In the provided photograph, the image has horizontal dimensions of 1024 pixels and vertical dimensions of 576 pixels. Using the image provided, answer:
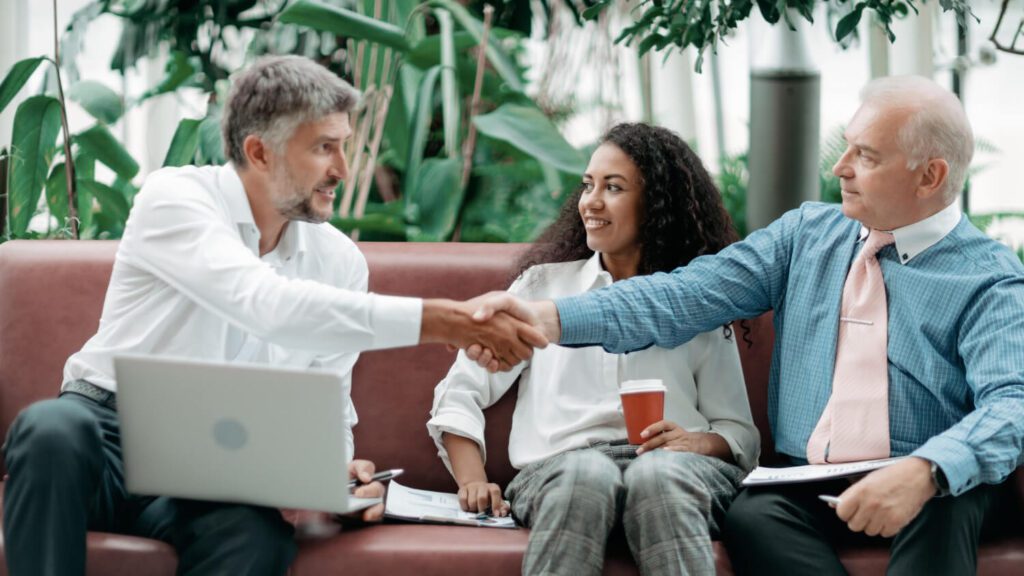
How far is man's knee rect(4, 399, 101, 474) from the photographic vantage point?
1.79m

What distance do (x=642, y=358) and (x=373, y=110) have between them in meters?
1.37

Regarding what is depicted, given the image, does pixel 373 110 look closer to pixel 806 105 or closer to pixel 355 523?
pixel 806 105

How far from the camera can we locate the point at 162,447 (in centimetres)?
183

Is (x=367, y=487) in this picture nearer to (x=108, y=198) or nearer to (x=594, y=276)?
(x=594, y=276)

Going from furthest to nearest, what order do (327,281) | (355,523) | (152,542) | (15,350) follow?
(15,350) < (327,281) < (355,523) < (152,542)

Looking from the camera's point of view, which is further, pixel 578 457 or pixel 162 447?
pixel 578 457

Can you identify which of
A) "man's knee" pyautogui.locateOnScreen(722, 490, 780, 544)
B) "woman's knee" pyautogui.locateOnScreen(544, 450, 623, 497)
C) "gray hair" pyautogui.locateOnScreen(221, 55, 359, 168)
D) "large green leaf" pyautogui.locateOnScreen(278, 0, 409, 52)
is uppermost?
"large green leaf" pyautogui.locateOnScreen(278, 0, 409, 52)

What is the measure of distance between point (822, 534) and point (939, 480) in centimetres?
24

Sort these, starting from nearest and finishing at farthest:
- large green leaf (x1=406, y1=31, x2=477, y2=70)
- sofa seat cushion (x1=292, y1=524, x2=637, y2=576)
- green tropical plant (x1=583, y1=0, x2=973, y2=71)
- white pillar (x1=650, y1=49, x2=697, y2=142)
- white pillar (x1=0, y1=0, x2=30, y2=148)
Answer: sofa seat cushion (x1=292, y1=524, x2=637, y2=576) → green tropical plant (x1=583, y1=0, x2=973, y2=71) → large green leaf (x1=406, y1=31, x2=477, y2=70) → white pillar (x1=0, y1=0, x2=30, y2=148) → white pillar (x1=650, y1=49, x2=697, y2=142)

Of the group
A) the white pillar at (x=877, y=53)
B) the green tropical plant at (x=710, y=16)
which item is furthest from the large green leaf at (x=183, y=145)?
the white pillar at (x=877, y=53)

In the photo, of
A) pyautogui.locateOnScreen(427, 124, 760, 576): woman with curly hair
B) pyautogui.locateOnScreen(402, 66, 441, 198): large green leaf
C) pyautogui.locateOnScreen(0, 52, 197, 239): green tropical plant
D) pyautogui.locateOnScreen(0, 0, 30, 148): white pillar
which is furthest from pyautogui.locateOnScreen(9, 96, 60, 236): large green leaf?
pyautogui.locateOnScreen(427, 124, 760, 576): woman with curly hair

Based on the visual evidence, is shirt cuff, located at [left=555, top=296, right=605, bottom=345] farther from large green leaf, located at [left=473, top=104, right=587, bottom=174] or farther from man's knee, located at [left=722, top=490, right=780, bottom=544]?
large green leaf, located at [left=473, top=104, right=587, bottom=174]

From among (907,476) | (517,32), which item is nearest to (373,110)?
(517,32)

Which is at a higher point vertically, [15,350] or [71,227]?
[71,227]
